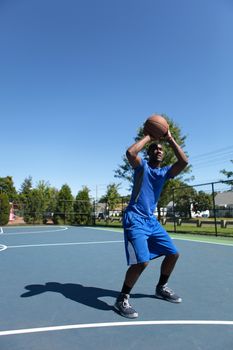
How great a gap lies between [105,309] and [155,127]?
2069 millimetres

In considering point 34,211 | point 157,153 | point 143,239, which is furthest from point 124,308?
point 34,211

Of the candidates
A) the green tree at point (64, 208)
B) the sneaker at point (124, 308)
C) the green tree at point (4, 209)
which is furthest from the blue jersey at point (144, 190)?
the green tree at point (64, 208)

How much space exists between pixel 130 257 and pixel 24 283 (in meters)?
2.29

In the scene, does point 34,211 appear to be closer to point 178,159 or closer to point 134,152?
point 178,159

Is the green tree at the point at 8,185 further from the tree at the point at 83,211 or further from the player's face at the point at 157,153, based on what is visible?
the player's face at the point at 157,153

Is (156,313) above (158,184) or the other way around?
the other way around

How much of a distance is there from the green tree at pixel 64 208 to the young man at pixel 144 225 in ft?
79.0

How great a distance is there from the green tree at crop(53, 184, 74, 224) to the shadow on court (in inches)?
899

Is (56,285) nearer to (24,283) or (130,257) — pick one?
(24,283)

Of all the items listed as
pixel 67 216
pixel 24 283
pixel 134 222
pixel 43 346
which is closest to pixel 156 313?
pixel 134 222

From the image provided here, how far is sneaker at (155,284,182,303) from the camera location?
3957 millimetres

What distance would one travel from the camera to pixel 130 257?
3564mm

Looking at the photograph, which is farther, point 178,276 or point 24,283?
point 178,276

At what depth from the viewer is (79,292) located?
4504 mm
